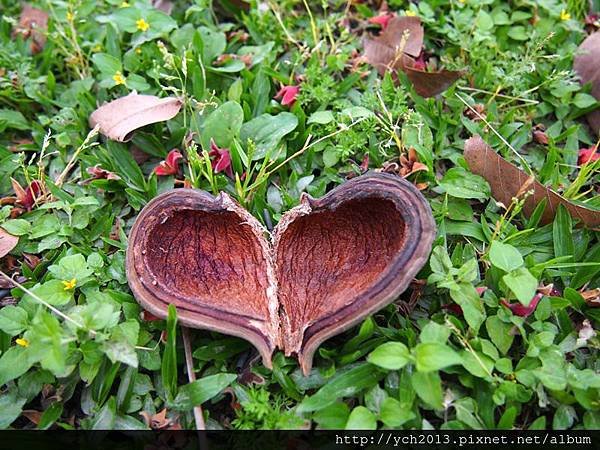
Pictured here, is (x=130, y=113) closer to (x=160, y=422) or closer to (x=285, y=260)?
(x=285, y=260)

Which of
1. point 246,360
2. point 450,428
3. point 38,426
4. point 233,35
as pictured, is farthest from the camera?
point 233,35

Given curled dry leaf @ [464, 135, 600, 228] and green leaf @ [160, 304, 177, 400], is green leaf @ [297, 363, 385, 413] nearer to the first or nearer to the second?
green leaf @ [160, 304, 177, 400]

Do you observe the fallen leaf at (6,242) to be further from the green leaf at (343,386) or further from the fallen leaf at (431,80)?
the fallen leaf at (431,80)

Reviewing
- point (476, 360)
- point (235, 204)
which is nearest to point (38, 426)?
point (235, 204)

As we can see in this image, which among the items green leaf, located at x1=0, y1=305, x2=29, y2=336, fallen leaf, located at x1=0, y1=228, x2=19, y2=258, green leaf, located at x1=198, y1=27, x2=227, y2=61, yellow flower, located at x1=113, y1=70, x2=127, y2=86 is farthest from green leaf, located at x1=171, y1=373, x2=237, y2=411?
green leaf, located at x1=198, y1=27, x2=227, y2=61

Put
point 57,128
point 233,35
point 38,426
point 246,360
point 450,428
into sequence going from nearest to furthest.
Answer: point 450,428 < point 38,426 < point 246,360 < point 57,128 < point 233,35

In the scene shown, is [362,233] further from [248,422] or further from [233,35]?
[233,35]
